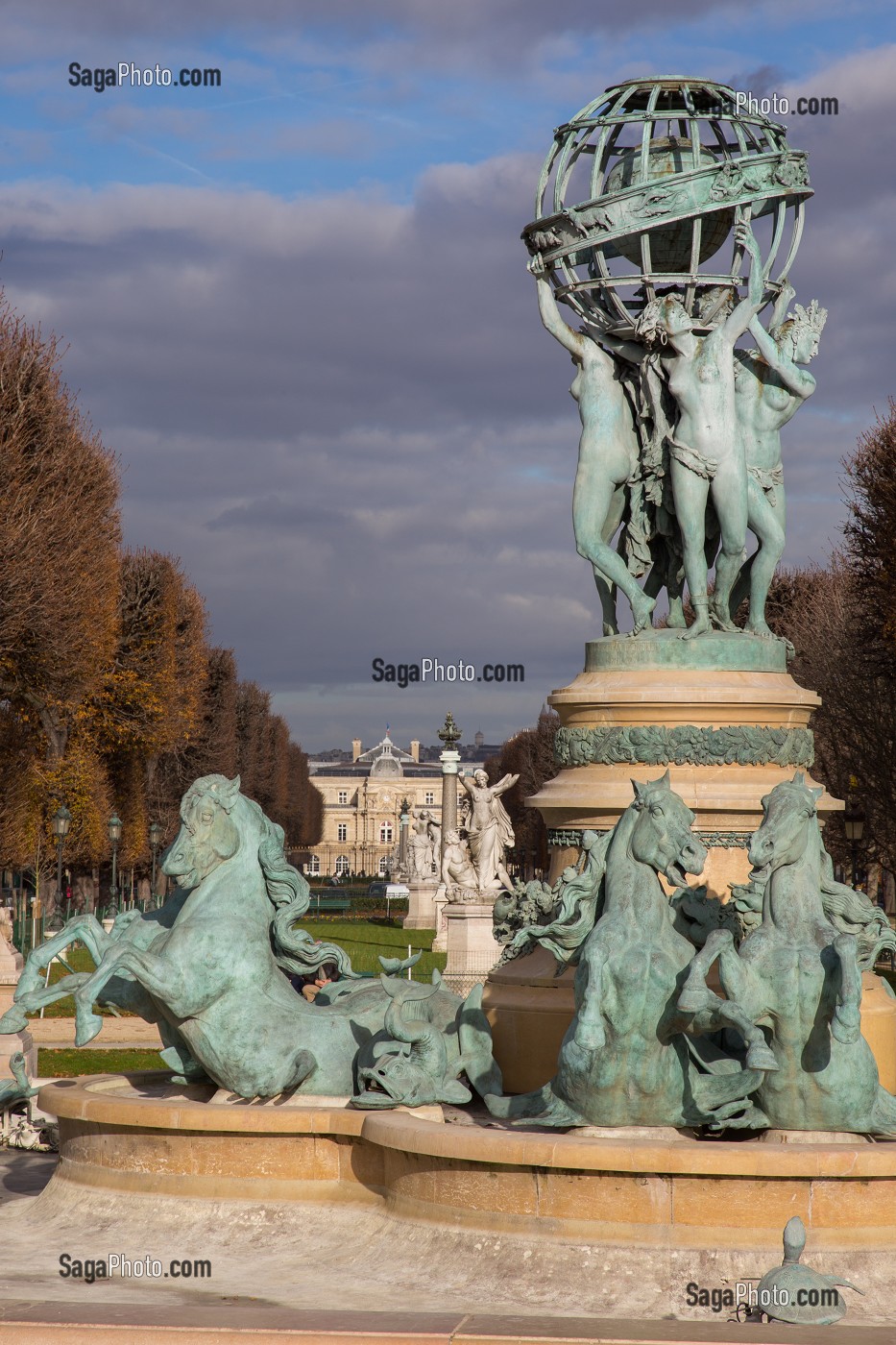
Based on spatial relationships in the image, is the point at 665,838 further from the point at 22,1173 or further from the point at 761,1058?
the point at 22,1173

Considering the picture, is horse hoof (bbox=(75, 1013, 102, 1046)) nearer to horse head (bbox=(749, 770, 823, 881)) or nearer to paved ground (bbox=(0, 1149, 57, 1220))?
paved ground (bbox=(0, 1149, 57, 1220))

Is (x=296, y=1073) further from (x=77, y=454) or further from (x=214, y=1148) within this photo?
(x=77, y=454)

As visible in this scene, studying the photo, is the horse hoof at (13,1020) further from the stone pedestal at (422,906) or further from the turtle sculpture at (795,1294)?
the stone pedestal at (422,906)

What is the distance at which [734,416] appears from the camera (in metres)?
11.1

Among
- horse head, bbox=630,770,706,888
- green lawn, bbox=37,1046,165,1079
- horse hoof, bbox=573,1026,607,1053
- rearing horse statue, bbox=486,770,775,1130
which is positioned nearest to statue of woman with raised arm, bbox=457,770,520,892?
green lawn, bbox=37,1046,165,1079

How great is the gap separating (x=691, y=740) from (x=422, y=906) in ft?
129

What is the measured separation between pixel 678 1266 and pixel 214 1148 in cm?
238

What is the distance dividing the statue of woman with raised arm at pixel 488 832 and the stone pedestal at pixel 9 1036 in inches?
883

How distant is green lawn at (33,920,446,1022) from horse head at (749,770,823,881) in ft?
36.8

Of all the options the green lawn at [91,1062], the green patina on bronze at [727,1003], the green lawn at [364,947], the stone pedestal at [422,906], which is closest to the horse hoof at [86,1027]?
the green patina on bronze at [727,1003]

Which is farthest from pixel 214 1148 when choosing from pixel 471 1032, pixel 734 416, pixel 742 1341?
pixel 734 416

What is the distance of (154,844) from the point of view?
133ft

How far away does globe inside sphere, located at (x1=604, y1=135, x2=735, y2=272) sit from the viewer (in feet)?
37.3

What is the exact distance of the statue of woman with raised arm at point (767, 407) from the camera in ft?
37.2
